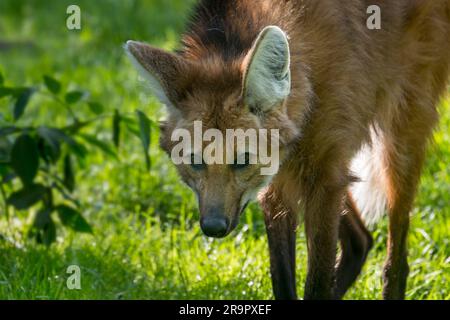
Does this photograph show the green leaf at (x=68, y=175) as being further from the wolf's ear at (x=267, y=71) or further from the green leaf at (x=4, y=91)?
the wolf's ear at (x=267, y=71)

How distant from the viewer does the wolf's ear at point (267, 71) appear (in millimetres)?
3045

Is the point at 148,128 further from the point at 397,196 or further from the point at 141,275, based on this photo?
the point at 397,196

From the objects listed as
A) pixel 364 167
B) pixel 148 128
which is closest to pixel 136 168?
pixel 148 128

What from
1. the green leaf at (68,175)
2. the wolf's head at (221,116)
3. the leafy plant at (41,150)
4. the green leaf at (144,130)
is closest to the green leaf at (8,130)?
the leafy plant at (41,150)

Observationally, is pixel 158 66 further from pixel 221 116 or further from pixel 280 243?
pixel 280 243

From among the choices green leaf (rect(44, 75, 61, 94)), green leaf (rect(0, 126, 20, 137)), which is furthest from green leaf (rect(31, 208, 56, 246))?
green leaf (rect(44, 75, 61, 94))

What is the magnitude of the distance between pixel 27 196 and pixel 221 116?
1.83m

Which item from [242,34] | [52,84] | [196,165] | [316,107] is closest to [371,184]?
[316,107]

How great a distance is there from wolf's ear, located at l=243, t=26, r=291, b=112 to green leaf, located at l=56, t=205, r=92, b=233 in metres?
1.68

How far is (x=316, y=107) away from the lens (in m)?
3.55

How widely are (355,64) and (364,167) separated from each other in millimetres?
947

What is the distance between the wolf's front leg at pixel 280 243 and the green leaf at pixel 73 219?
110 centimetres

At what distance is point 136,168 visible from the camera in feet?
18.6

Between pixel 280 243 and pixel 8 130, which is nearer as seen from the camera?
pixel 280 243
